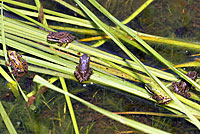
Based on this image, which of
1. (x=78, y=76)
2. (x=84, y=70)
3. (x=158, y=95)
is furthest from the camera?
(x=78, y=76)

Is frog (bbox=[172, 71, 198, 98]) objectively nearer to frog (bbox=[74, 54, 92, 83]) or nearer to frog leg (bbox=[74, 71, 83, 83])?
frog (bbox=[74, 54, 92, 83])

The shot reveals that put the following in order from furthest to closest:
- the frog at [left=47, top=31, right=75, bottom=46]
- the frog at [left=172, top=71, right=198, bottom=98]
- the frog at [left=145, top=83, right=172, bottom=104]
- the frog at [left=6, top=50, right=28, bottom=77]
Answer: the frog at [left=47, top=31, right=75, bottom=46] < the frog at [left=6, top=50, right=28, bottom=77] < the frog at [left=172, top=71, right=198, bottom=98] < the frog at [left=145, top=83, right=172, bottom=104]

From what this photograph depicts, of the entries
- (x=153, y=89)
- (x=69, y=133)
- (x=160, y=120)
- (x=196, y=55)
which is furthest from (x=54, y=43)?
(x=196, y=55)

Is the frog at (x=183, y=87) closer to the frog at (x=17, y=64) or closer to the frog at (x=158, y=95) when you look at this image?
the frog at (x=158, y=95)

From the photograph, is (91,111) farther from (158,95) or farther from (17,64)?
(17,64)

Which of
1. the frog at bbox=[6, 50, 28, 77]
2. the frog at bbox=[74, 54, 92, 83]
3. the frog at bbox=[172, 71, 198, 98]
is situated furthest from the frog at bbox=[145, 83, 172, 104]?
the frog at bbox=[6, 50, 28, 77]

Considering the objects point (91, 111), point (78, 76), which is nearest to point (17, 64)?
point (78, 76)

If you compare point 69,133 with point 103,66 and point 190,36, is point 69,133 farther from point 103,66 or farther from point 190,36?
point 190,36

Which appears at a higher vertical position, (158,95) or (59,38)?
(59,38)
